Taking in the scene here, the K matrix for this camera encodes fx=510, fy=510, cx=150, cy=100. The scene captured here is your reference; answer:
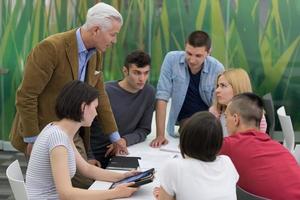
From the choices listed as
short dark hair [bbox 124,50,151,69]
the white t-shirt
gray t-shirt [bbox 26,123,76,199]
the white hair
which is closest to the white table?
gray t-shirt [bbox 26,123,76,199]

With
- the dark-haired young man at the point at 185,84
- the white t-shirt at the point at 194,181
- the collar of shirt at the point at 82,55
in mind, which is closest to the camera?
the white t-shirt at the point at 194,181

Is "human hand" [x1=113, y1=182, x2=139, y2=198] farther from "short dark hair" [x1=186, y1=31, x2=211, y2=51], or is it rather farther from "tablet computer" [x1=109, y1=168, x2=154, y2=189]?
"short dark hair" [x1=186, y1=31, x2=211, y2=51]

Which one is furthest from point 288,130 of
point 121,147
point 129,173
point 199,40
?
point 129,173

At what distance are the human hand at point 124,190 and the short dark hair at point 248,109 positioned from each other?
651mm

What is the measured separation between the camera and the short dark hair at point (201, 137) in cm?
205

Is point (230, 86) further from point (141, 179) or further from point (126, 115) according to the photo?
point (141, 179)

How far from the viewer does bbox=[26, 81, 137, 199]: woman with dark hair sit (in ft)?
7.46

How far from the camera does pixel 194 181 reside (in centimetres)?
204

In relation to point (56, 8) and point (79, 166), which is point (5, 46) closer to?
point (56, 8)

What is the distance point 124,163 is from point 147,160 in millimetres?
178

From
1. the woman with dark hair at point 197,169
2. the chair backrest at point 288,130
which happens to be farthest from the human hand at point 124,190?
the chair backrest at point 288,130

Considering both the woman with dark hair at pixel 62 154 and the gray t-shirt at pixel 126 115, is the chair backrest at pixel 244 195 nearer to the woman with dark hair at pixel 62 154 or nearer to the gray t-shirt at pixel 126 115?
the woman with dark hair at pixel 62 154

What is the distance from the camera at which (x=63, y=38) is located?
2.93 m

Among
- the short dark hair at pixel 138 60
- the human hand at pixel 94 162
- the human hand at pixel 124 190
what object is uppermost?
the short dark hair at pixel 138 60
